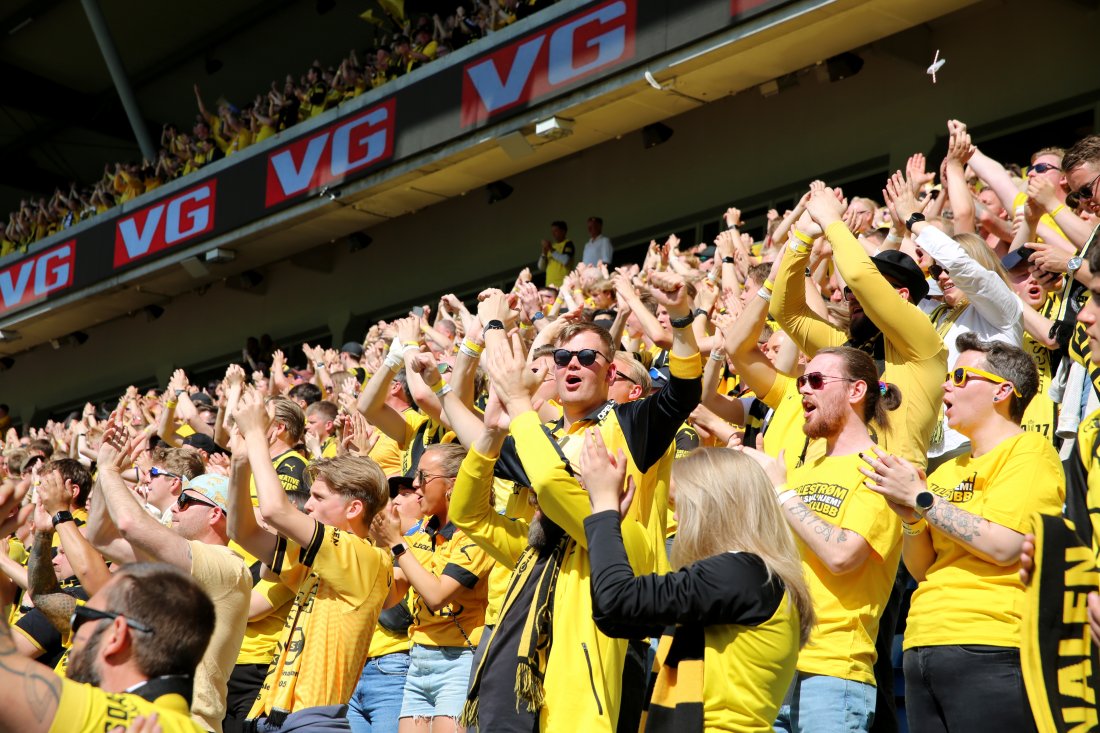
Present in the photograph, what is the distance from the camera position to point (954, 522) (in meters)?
3.37

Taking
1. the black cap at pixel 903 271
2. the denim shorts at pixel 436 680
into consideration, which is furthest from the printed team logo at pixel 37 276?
the black cap at pixel 903 271

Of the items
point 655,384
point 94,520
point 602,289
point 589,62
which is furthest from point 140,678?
point 589,62

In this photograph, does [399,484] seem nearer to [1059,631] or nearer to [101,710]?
[101,710]

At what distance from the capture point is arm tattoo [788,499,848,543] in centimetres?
362

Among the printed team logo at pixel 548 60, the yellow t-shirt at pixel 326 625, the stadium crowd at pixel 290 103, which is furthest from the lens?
the stadium crowd at pixel 290 103

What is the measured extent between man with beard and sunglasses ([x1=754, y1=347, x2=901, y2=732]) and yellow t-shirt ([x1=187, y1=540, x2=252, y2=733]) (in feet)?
5.66

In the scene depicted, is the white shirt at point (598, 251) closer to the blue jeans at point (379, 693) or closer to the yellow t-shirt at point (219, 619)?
the blue jeans at point (379, 693)

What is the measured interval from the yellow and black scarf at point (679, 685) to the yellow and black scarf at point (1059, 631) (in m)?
0.77

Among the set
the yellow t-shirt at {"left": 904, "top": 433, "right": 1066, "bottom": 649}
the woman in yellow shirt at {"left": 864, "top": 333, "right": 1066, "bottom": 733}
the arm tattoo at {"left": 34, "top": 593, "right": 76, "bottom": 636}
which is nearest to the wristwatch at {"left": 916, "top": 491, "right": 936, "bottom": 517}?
the woman in yellow shirt at {"left": 864, "top": 333, "right": 1066, "bottom": 733}

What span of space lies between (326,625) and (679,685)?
178cm

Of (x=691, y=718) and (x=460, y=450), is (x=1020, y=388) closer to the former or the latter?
(x=691, y=718)

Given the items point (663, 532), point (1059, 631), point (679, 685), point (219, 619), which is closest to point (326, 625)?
point (219, 619)

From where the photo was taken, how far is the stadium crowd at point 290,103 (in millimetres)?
14320

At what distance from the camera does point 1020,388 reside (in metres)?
3.85
